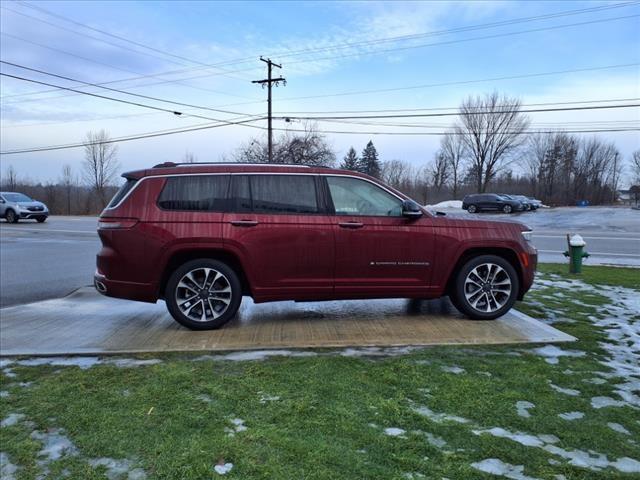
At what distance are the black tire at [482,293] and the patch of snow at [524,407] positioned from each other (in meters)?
2.32

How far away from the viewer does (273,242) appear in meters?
5.54

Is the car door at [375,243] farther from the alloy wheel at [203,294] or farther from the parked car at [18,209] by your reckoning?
the parked car at [18,209]

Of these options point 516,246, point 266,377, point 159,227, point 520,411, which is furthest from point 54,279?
point 520,411

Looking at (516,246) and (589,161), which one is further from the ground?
(589,161)

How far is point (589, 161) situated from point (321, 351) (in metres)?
90.0

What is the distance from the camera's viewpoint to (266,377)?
13.4ft

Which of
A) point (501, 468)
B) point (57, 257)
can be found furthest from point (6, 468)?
point (57, 257)

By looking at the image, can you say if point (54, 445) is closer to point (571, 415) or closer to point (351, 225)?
point (571, 415)

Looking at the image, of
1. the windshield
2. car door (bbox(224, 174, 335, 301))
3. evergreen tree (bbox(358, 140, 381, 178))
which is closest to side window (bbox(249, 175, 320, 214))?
car door (bbox(224, 174, 335, 301))

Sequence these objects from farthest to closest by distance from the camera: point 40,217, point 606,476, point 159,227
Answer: point 40,217, point 159,227, point 606,476

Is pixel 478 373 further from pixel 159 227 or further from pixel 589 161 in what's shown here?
pixel 589 161

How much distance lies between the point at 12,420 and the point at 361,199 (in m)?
3.86

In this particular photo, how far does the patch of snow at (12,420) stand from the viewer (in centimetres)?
335

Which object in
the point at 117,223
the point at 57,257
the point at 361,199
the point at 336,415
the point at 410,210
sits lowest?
the point at 57,257
